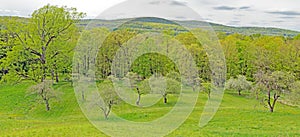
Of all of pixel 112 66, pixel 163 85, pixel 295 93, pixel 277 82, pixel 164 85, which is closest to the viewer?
pixel 277 82

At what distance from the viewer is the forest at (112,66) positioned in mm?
35188

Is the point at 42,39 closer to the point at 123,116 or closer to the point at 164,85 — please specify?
the point at 164,85

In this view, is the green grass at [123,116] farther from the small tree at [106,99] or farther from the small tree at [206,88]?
the small tree at [106,99]

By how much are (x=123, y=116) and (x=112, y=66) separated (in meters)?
18.4

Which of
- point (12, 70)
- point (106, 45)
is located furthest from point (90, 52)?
point (106, 45)

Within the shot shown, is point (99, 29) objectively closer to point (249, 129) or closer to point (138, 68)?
point (138, 68)

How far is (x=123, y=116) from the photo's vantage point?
33344 mm

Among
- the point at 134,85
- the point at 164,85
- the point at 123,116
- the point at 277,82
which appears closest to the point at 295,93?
the point at 277,82

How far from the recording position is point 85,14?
49812mm

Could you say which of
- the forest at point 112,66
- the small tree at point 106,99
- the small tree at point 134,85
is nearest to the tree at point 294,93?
the forest at point 112,66

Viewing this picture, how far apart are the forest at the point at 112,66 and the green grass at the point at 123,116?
0.53 metres

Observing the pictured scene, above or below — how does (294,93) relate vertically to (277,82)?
below

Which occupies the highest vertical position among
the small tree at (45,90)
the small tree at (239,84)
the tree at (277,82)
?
the tree at (277,82)

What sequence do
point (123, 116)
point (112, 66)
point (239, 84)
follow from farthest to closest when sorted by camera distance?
point (239, 84), point (112, 66), point (123, 116)
